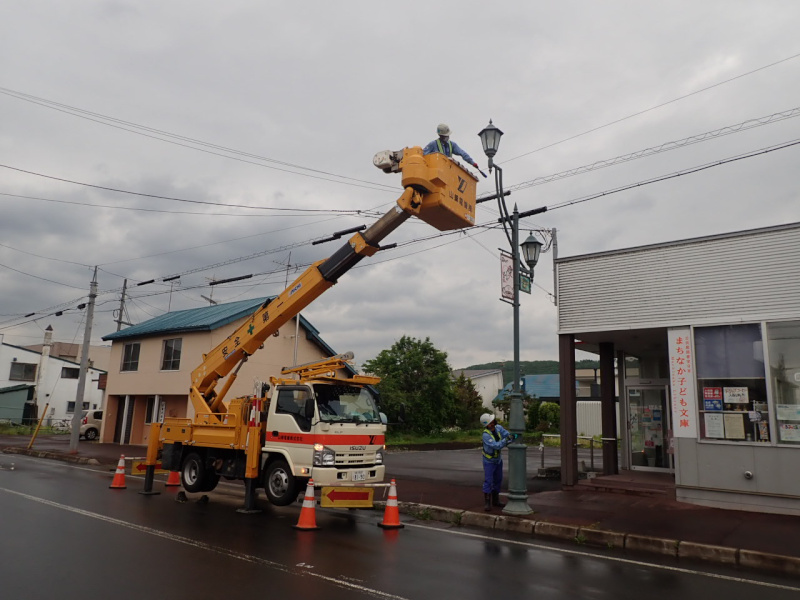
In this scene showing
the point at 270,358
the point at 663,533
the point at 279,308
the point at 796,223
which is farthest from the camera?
the point at 270,358

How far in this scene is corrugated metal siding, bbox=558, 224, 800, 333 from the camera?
36.9 ft

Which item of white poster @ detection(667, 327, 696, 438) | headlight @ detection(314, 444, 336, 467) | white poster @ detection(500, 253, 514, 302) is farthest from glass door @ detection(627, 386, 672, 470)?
headlight @ detection(314, 444, 336, 467)

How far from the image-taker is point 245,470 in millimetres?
11250

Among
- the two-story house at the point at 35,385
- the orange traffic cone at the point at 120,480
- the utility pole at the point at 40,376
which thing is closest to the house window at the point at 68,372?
the two-story house at the point at 35,385

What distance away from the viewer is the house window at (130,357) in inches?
1170

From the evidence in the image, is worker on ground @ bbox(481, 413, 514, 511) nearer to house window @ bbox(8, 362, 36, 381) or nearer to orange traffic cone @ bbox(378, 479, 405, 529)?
orange traffic cone @ bbox(378, 479, 405, 529)

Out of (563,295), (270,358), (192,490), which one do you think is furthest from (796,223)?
(270,358)

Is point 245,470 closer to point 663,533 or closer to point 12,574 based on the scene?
point 12,574

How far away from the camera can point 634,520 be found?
9766 millimetres

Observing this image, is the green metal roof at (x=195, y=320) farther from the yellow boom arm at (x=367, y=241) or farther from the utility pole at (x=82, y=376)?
the yellow boom arm at (x=367, y=241)

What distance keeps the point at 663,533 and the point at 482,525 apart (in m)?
2.92

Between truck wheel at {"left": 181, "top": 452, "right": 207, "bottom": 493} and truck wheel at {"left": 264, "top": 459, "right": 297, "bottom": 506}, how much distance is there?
2.17m

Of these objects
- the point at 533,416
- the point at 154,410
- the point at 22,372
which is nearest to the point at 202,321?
the point at 154,410

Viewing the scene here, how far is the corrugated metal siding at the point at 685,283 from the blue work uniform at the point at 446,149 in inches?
213
